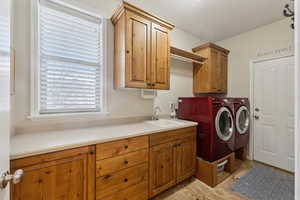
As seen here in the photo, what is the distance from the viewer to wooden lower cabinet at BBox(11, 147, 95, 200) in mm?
991

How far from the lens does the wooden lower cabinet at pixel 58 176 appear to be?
0.99 meters

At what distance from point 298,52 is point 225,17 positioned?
257 cm

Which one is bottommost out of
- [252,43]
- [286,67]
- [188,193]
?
[188,193]

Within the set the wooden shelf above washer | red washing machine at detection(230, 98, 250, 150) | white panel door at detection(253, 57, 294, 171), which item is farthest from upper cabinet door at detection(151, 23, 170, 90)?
white panel door at detection(253, 57, 294, 171)

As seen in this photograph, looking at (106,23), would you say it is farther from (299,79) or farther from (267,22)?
(267,22)

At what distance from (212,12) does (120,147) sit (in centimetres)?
256

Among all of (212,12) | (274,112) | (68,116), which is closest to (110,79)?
(68,116)

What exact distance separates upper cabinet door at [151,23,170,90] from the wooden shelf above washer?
38cm

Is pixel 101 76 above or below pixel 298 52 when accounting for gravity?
above

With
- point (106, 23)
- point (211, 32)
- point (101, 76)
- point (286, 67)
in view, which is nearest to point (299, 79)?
point (101, 76)

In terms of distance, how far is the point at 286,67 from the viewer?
97.3 inches

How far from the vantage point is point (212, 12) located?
2.32 m

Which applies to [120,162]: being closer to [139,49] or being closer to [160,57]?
[139,49]

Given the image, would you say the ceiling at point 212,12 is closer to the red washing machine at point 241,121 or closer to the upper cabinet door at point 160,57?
the upper cabinet door at point 160,57
